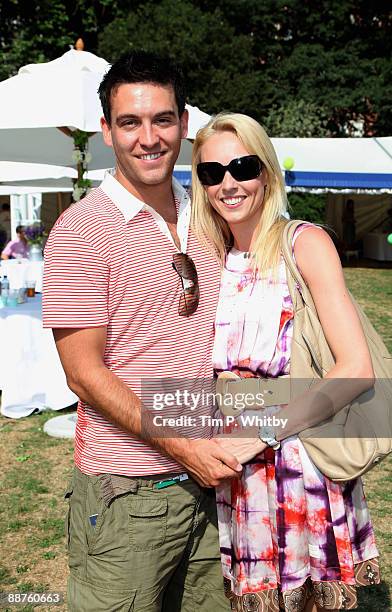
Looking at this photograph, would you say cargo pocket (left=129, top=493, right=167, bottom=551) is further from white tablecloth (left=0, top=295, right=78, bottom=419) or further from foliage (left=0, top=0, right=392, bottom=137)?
foliage (left=0, top=0, right=392, bottom=137)

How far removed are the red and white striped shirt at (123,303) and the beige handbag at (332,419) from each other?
0.30m

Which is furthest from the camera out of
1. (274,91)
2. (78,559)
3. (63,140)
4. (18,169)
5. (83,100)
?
(274,91)

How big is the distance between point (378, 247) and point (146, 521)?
20.2 metres

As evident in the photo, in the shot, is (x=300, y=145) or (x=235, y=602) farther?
(x=300, y=145)

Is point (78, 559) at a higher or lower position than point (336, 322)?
lower

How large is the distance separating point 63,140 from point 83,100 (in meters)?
1.74

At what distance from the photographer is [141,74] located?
206 cm

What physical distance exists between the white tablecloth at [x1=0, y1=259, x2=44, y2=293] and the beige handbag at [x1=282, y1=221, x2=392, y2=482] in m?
5.47

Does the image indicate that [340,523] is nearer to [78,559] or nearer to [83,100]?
[78,559]

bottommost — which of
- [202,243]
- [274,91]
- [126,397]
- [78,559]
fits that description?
[78,559]

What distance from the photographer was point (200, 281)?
2141 mm

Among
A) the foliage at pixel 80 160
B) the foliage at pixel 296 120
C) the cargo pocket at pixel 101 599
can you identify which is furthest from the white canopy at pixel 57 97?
the foliage at pixel 296 120

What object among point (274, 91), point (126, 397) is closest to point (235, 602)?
point (126, 397)

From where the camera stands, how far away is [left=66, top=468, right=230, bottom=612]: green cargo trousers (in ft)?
6.62
